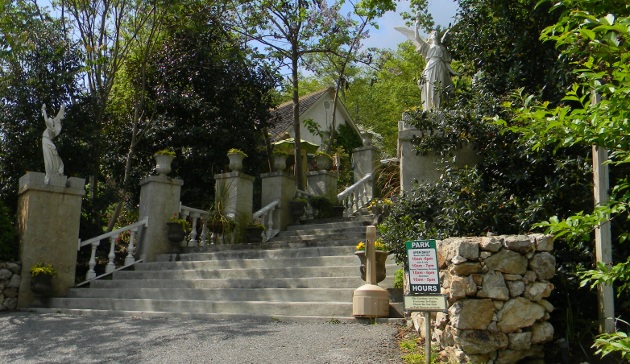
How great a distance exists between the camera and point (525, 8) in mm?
8531

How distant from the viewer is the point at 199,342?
22.9 ft

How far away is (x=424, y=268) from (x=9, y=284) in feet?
27.3

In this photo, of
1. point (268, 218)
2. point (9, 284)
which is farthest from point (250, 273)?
point (9, 284)

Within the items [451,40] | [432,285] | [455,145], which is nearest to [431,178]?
[455,145]

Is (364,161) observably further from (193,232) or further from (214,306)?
(214,306)

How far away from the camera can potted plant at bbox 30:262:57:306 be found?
11.0 metres

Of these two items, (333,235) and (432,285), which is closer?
(432,285)

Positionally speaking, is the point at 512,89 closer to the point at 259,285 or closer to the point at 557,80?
the point at 557,80

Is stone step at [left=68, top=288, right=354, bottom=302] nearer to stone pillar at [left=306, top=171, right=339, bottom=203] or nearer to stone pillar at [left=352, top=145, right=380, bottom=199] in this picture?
stone pillar at [left=306, top=171, right=339, bottom=203]

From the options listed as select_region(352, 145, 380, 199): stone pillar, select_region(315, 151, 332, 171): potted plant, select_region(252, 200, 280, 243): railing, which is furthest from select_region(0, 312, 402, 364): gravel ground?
select_region(352, 145, 380, 199): stone pillar

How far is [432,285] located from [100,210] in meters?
11.5

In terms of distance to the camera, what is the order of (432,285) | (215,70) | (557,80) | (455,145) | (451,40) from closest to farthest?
(432,285)
(557,80)
(455,145)
(451,40)
(215,70)

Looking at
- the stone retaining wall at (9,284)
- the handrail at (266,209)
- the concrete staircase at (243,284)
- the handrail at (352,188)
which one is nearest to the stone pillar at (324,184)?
the handrail at (352,188)

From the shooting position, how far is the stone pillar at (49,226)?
1120 centimetres
